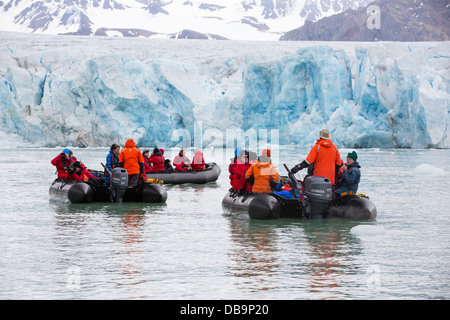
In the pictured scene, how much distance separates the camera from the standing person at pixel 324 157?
10000 mm

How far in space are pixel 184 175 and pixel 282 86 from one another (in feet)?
63.7

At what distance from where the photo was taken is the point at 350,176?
33.8ft

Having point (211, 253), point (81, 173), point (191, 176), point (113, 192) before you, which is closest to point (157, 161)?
point (191, 176)

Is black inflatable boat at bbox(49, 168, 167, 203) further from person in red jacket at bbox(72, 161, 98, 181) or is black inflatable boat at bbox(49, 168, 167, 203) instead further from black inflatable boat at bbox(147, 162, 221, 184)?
black inflatable boat at bbox(147, 162, 221, 184)

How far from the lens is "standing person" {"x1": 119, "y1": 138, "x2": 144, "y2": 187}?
42.2 ft

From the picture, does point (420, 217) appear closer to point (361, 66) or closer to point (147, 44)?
point (361, 66)

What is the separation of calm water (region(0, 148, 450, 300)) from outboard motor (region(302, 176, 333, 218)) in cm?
27

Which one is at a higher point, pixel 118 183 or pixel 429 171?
pixel 118 183

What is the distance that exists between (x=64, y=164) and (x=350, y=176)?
6.40 metres

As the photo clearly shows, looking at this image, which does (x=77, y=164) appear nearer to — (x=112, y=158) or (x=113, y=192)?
(x=112, y=158)

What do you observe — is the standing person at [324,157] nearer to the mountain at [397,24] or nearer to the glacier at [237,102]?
the glacier at [237,102]

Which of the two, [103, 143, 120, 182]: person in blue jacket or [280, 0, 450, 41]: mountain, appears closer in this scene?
[103, 143, 120, 182]: person in blue jacket

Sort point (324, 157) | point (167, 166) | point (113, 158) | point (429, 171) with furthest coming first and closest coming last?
point (429, 171) → point (167, 166) → point (113, 158) → point (324, 157)

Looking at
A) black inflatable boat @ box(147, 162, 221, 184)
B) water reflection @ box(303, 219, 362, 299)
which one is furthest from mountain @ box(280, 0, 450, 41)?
water reflection @ box(303, 219, 362, 299)
